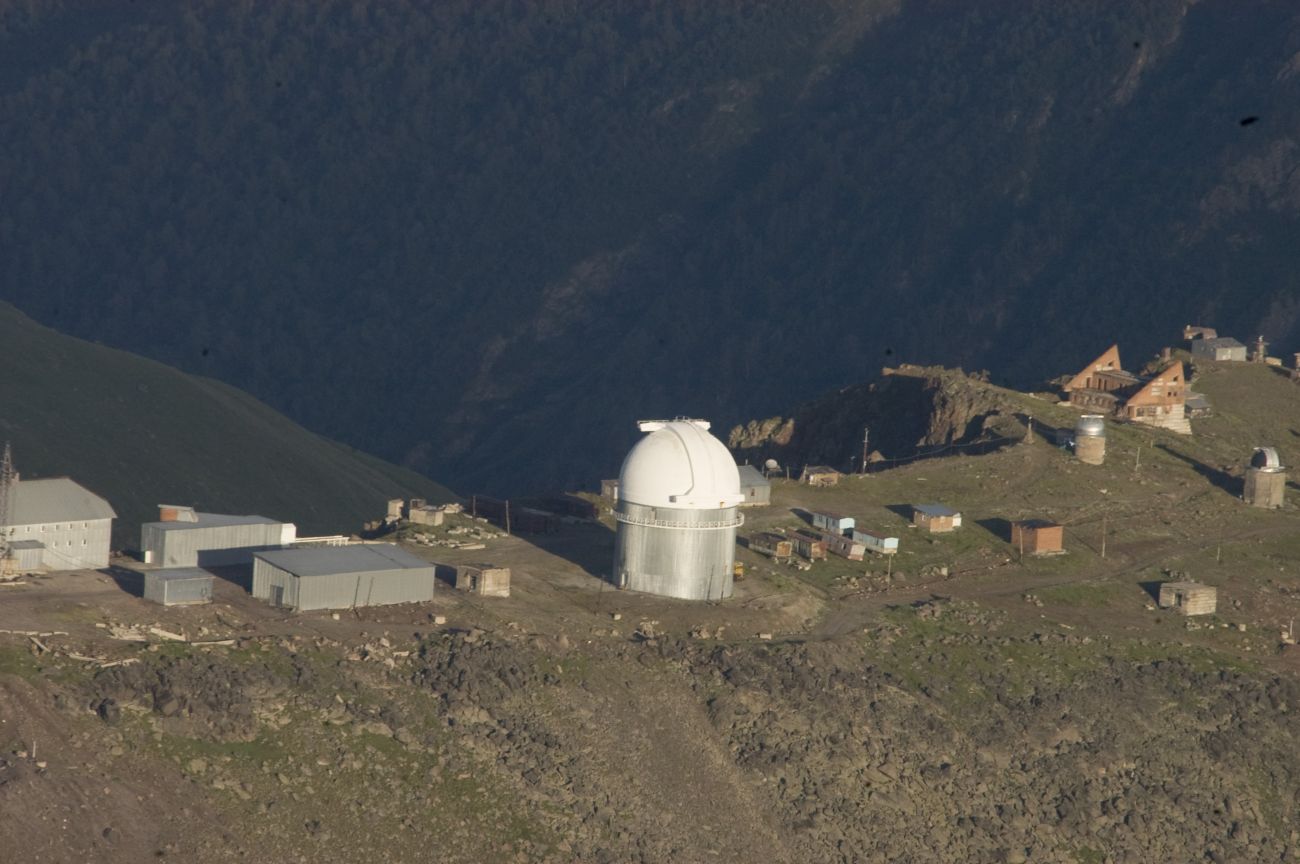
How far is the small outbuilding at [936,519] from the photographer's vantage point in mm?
116062

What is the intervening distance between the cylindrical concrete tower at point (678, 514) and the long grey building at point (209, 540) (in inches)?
604

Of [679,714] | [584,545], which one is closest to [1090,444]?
[584,545]

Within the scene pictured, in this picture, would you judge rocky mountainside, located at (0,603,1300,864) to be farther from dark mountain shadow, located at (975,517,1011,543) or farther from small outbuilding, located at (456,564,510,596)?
dark mountain shadow, located at (975,517,1011,543)

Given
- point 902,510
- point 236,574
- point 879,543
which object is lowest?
point 236,574

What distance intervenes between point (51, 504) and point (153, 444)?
7835 cm

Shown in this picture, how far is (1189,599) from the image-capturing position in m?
108

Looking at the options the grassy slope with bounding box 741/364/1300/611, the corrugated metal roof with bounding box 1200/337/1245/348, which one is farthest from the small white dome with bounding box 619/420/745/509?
the corrugated metal roof with bounding box 1200/337/1245/348

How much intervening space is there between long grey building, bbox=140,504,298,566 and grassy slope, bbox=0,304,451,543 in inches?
2003

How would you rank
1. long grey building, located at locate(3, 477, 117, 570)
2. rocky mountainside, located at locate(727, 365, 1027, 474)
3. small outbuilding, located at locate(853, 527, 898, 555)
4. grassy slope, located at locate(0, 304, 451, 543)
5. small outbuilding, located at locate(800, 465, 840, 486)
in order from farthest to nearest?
grassy slope, located at locate(0, 304, 451, 543), rocky mountainside, located at locate(727, 365, 1027, 474), small outbuilding, located at locate(800, 465, 840, 486), small outbuilding, located at locate(853, 527, 898, 555), long grey building, located at locate(3, 477, 117, 570)

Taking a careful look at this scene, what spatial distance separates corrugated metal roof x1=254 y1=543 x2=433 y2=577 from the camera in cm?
8925

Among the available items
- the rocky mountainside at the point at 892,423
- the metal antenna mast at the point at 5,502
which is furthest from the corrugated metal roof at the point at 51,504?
the rocky mountainside at the point at 892,423

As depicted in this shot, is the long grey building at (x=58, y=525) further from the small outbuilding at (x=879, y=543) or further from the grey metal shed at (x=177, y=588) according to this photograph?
the small outbuilding at (x=879, y=543)

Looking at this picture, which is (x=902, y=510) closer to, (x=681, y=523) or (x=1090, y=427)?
(x=1090, y=427)

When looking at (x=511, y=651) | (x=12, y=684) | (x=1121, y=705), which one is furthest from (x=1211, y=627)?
(x=12, y=684)
